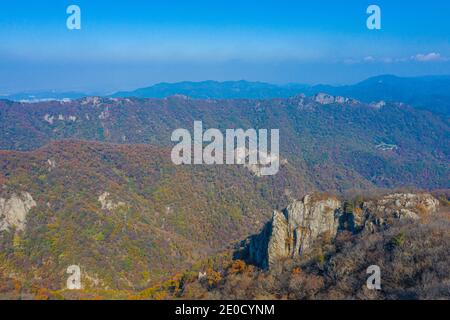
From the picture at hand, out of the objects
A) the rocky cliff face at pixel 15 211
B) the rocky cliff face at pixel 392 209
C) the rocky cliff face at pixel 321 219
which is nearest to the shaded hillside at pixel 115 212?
the rocky cliff face at pixel 15 211

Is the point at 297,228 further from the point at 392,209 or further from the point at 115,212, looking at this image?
the point at 115,212

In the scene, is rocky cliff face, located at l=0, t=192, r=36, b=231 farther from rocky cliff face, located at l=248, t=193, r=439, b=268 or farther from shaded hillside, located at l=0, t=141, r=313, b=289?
rocky cliff face, located at l=248, t=193, r=439, b=268

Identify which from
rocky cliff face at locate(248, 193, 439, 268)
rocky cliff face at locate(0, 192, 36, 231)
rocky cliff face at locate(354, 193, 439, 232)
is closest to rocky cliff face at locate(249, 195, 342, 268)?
rocky cliff face at locate(248, 193, 439, 268)

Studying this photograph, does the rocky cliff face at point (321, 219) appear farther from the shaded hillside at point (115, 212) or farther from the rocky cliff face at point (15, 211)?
the rocky cliff face at point (15, 211)

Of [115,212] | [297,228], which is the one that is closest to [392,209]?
[297,228]
